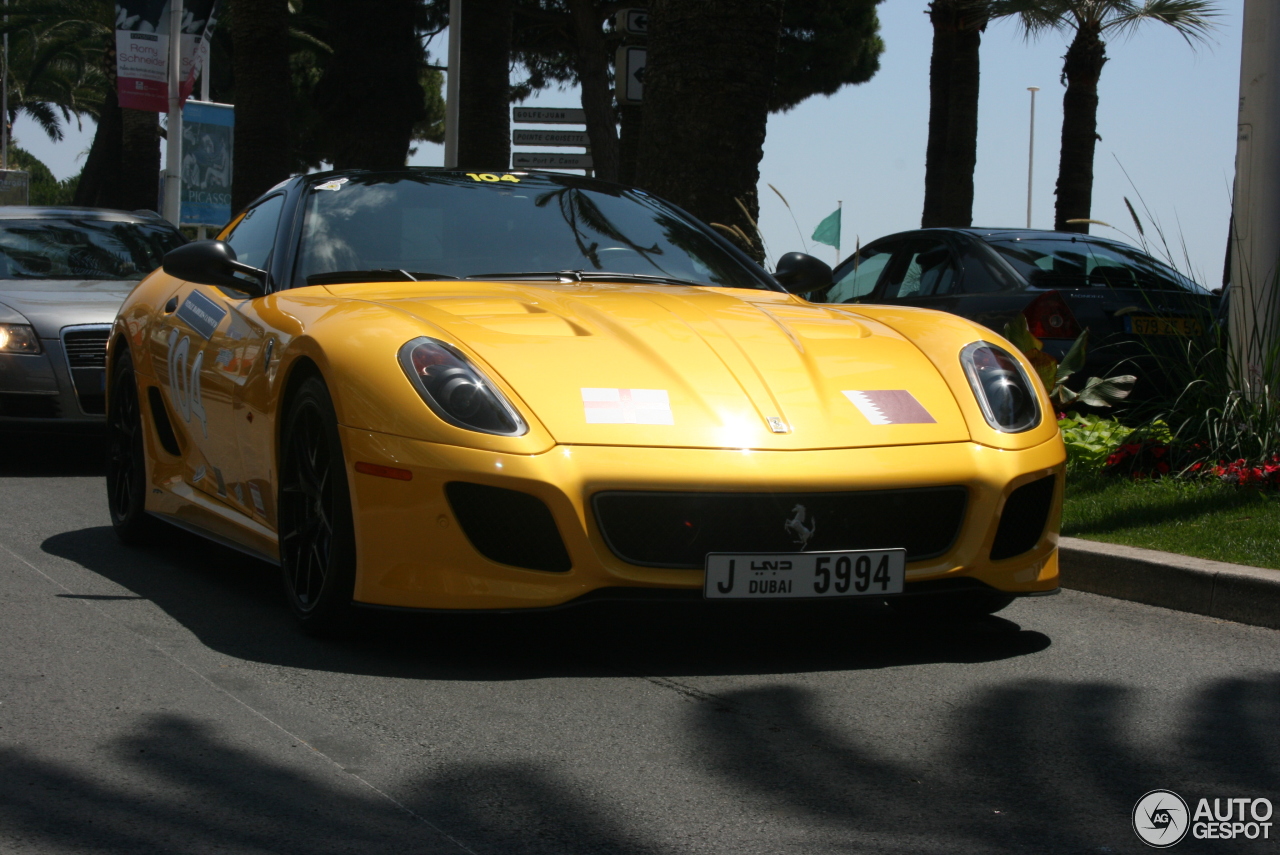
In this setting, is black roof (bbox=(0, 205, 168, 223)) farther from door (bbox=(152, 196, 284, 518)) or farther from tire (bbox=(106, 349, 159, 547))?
door (bbox=(152, 196, 284, 518))

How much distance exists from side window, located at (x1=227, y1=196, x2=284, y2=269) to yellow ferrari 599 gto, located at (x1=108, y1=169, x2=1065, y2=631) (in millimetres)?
177

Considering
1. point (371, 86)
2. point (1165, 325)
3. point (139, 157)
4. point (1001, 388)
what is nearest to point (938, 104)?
point (371, 86)

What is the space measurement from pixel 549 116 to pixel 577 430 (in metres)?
17.3

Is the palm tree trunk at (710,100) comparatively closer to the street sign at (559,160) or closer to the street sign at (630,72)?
the street sign at (630,72)

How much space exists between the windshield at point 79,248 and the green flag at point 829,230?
4.22 m

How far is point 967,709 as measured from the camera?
3.90 meters

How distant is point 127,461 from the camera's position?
6324 mm

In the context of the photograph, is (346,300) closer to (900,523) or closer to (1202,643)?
(900,523)

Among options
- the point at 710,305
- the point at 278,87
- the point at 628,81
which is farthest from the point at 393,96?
the point at 710,305

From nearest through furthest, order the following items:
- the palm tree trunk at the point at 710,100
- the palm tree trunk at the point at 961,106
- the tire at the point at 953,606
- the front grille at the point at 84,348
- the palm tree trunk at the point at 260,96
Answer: the tire at the point at 953,606
the front grille at the point at 84,348
the palm tree trunk at the point at 710,100
the palm tree trunk at the point at 260,96
the palm tree trunk at the point at 961,106

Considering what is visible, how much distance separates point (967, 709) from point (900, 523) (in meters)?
0.53

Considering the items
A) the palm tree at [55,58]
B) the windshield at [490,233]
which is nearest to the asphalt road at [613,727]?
the windshield at [490,233]

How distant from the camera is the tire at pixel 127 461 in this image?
6203 millimetres

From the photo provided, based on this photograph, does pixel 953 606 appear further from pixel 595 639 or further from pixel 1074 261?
pixel 1074 261
